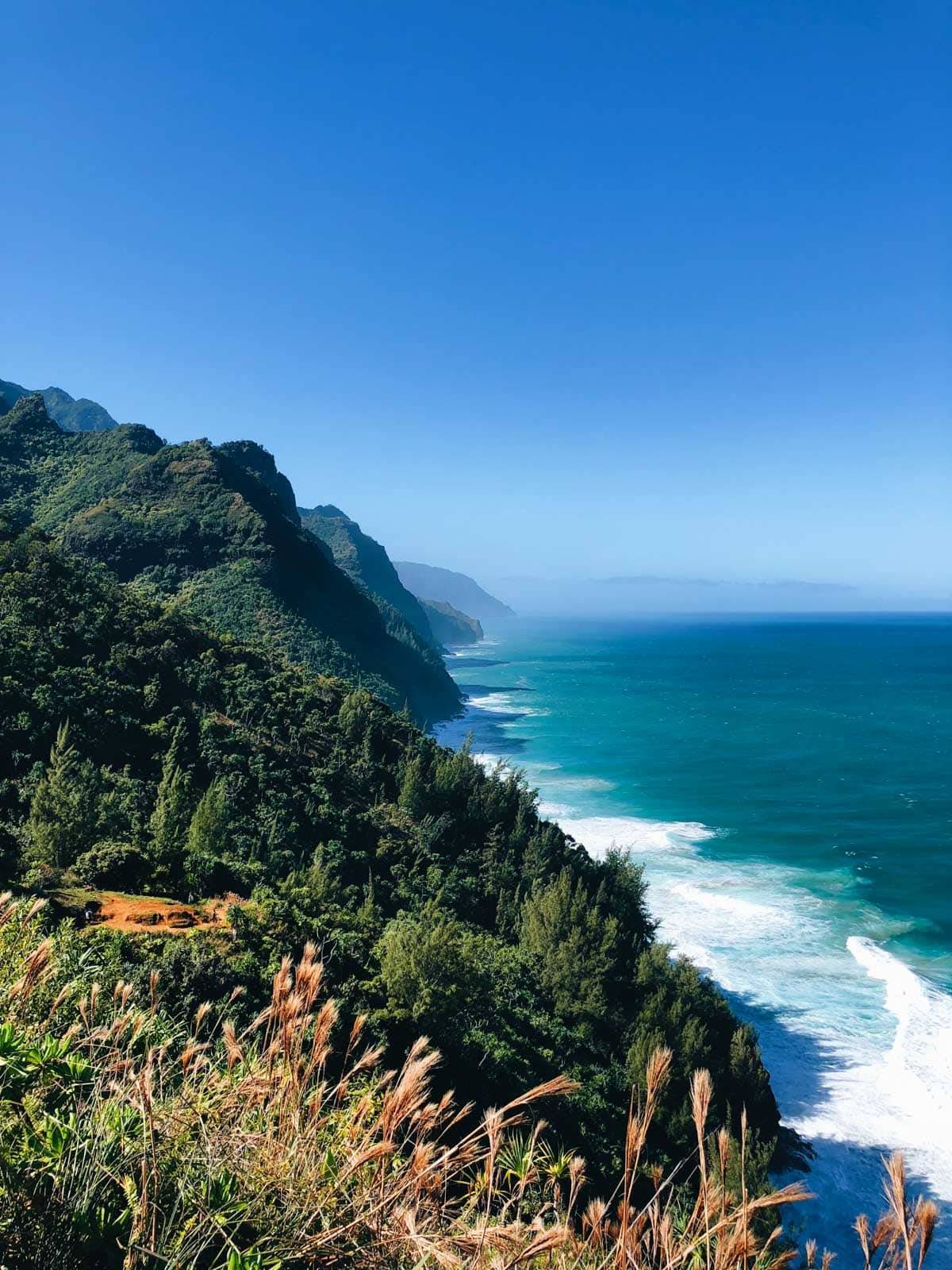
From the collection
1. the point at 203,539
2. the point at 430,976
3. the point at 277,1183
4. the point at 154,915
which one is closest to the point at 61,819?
the point at 154,915

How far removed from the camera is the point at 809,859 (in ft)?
150

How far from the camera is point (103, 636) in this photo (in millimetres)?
36000

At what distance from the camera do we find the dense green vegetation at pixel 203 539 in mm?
71438

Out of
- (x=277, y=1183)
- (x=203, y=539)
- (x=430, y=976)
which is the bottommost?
(x=430, y=976)

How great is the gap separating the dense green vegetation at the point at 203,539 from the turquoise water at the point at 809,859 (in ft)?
59.1

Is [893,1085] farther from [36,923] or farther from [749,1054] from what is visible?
[36,923]

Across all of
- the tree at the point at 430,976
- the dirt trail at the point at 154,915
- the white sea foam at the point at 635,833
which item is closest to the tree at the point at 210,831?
the dirt trail at the point at 154,915

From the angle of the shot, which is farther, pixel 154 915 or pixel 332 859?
pixel 332 859

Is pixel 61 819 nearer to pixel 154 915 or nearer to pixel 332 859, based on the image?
pixel 154 915

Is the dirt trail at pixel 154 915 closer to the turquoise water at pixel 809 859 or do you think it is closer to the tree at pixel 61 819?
the tree at pixel 61 819

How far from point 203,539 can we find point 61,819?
62.3m

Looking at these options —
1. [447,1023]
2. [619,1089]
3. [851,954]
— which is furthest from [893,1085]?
[447,1023]

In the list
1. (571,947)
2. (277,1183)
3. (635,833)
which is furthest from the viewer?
(635,833)

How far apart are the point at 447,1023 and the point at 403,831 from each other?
760 inches
